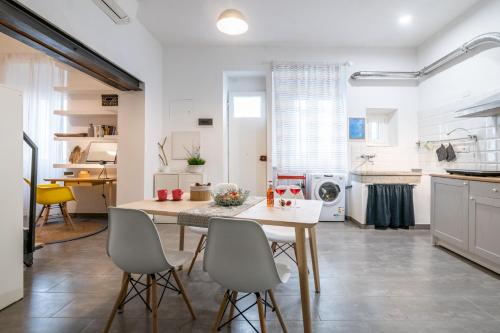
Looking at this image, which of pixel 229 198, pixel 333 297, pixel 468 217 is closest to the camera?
pixel 229 198

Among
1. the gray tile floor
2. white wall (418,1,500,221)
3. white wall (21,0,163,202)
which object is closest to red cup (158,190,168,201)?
the gray tile floor

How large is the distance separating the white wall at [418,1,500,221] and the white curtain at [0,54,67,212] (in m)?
6.63

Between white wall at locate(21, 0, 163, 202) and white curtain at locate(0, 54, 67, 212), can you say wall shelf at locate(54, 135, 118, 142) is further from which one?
white curtain at locate(0, 54, 67, 212)

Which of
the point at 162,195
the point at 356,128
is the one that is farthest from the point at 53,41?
the point at 356,128

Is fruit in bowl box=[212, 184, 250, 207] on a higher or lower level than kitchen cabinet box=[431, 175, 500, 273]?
higher

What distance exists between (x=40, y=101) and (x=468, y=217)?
681 centimetres

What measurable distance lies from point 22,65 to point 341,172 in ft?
20.3

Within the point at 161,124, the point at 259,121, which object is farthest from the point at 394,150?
the point at 161,124

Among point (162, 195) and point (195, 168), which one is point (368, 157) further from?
point (162, 195)

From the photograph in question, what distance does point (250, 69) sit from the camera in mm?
4691

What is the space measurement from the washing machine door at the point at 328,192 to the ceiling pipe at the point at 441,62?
1.99 meters

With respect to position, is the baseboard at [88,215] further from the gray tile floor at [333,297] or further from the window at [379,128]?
the window at [379,128]

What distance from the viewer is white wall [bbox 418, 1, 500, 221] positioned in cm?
317

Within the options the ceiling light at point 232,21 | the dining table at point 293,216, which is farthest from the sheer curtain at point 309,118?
the dining table at point 293,216
